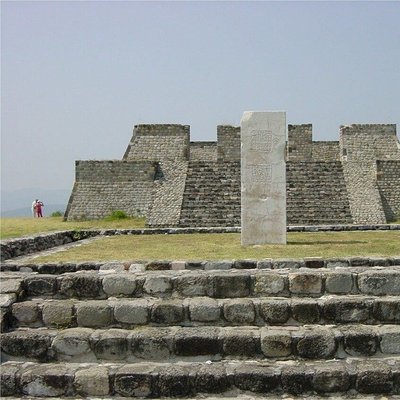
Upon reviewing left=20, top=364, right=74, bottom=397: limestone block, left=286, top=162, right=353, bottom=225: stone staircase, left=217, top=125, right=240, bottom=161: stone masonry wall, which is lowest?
left=20, top=364, right=74, bottom=397: limestone block

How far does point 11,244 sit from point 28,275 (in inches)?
122

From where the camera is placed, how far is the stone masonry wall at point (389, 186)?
880 inches

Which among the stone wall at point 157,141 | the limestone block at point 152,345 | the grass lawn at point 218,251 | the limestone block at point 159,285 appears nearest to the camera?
the limestone block at point 152,345

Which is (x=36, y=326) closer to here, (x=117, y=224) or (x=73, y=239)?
(x=73, y=239)

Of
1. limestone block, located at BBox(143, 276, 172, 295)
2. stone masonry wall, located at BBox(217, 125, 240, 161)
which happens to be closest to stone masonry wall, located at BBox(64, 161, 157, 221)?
stone masonry wall, located at BBox(217, 125, 240, 161)

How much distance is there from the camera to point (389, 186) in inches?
904

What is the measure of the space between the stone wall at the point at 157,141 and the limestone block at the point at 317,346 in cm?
2439

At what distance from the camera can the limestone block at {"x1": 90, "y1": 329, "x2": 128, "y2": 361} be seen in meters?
5.30

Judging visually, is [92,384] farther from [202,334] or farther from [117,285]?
[117,285]

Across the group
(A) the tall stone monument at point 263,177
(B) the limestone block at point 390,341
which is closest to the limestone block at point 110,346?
(B) the limestone block at point 390,341

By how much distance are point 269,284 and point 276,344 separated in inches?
32.7

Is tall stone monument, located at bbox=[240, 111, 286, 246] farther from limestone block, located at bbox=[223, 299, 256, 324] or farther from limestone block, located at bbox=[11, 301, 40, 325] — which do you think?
limestone block, located at bbox=[11, 301, 40, 325]

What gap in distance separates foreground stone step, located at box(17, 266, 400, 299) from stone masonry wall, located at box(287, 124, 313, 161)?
2227 centimetres

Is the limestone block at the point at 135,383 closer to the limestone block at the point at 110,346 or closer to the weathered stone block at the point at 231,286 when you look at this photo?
the limestone block at the point at 110,346
